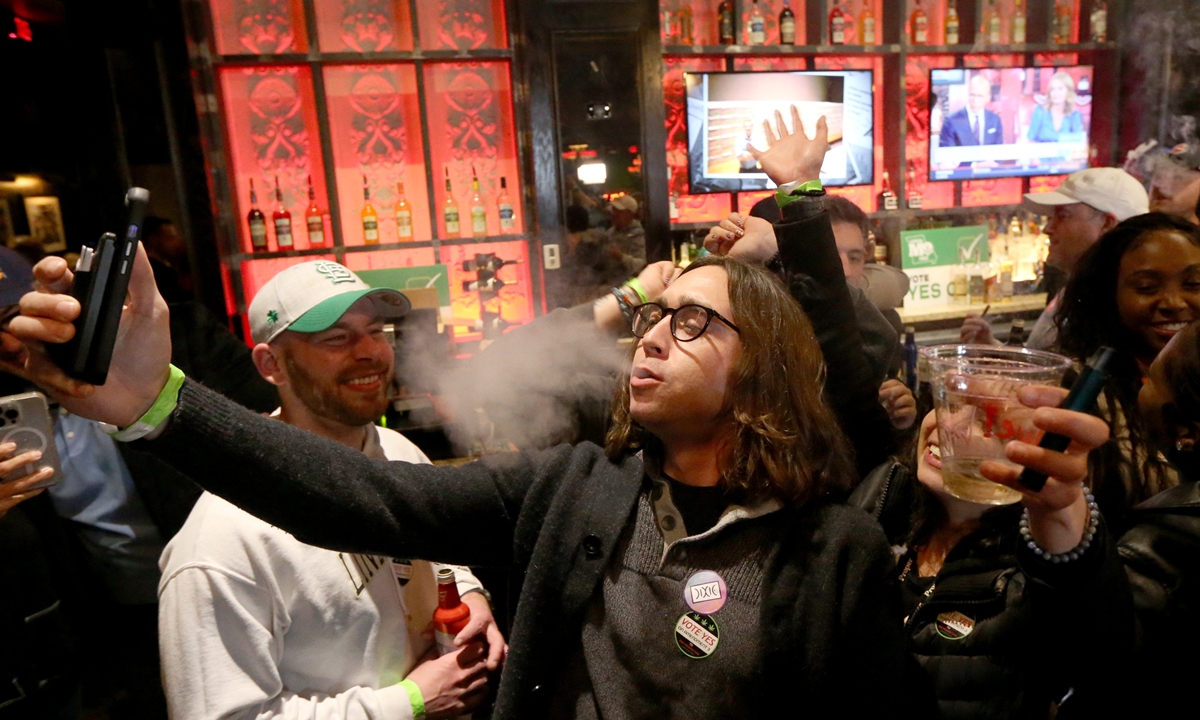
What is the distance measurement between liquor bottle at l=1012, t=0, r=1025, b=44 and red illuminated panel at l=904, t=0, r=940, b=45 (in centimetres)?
51

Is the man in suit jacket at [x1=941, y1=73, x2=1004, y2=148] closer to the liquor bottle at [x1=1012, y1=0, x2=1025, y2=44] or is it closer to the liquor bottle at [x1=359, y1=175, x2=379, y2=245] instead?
the liquor bottle at [x1=1012, y1=0, x2=1025, y2=44]

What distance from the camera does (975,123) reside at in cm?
542

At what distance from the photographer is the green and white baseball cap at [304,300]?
5.77 feet

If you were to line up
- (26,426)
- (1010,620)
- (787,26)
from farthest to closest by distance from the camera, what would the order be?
1. (787,26)
2. (26,426)
3. (1010,620)

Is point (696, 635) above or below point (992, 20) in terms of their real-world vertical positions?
below

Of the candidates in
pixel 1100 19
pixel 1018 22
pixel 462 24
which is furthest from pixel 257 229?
pixel 1100 19

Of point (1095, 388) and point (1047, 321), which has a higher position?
point (1095, 388)

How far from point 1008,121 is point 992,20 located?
72 cm

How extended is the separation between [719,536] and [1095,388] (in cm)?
56

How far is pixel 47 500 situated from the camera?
6.69 feet

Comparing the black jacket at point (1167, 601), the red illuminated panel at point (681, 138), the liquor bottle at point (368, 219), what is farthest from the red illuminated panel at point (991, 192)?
the black jacket at point (1167, 601)

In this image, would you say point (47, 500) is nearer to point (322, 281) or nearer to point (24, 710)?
point (24, 710)

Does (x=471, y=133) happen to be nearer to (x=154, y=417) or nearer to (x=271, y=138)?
(x=271, y=138)

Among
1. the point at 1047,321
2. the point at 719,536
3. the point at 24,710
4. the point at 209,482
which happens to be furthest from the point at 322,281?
the point at 1047,321
